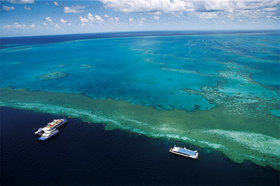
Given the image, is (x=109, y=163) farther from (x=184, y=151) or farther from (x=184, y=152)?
(x=184, y=151)

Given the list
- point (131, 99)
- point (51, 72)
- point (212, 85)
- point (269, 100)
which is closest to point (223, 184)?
point (131, 99)

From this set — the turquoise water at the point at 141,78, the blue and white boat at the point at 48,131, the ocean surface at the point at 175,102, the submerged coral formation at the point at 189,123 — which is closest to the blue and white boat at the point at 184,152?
the ocean surface at the point at 175,102

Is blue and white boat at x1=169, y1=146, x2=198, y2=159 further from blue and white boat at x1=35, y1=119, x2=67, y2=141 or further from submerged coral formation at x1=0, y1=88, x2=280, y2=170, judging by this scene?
blue and white boat at x1=35, y1=119, x2=67, y2=141

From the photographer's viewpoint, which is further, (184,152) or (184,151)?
(184,151)

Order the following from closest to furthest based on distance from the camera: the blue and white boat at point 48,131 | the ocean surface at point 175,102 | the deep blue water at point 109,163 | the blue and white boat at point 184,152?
1. the deep blue water at point 109,163
2. the blue and white boat at point 184,152
3. the ocean surface at point 175,102
4. the blue and white boat at point 48,131

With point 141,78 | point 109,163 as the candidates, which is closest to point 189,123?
point 109,163

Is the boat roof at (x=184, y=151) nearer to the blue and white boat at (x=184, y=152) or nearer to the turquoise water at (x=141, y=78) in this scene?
the blue and white boat at (x=184, y=152)

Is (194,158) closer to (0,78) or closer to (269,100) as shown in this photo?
(269,100)
